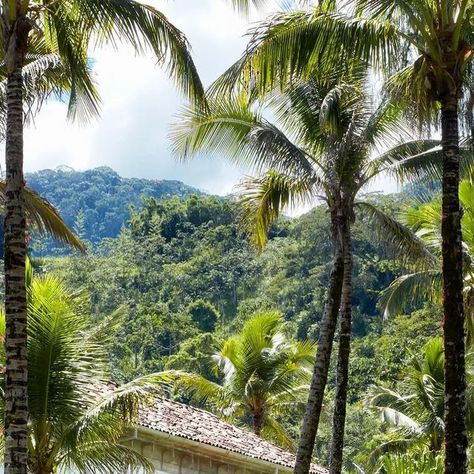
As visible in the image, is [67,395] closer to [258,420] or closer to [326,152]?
[326,152]

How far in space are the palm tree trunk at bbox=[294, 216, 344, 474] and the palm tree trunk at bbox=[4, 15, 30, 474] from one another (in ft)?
23.3

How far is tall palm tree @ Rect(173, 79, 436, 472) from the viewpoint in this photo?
17766mm

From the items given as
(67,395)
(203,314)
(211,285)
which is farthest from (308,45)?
(211,285)

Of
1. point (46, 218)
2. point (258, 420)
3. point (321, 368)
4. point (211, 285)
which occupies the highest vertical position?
point (211, 285)

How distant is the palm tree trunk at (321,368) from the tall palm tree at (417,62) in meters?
3.95

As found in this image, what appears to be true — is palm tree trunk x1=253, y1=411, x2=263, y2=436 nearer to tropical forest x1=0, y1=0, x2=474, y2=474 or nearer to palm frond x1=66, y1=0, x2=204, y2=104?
tropical forest x1=0, y1=0, x2=474, y2=474

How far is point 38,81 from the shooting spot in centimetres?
1524

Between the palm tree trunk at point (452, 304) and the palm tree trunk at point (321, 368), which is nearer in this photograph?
the palm tree trunk at point (452, 304)

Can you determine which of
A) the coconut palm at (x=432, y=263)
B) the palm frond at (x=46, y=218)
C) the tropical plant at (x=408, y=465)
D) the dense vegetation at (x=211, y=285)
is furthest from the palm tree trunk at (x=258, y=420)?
the dense vegetation at (x=211, y=285)

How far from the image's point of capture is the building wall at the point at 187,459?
19219 millimetres

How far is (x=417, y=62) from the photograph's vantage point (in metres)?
13.3

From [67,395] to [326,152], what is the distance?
20.9 ft

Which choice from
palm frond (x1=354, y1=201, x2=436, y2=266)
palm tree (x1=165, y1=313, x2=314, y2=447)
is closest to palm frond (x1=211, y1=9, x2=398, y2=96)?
palm frond (x1=354, y1=201, x2=436, y2=266)

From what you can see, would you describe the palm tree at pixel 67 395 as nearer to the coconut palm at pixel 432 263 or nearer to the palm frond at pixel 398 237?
the palm frond at pixel 398 237
